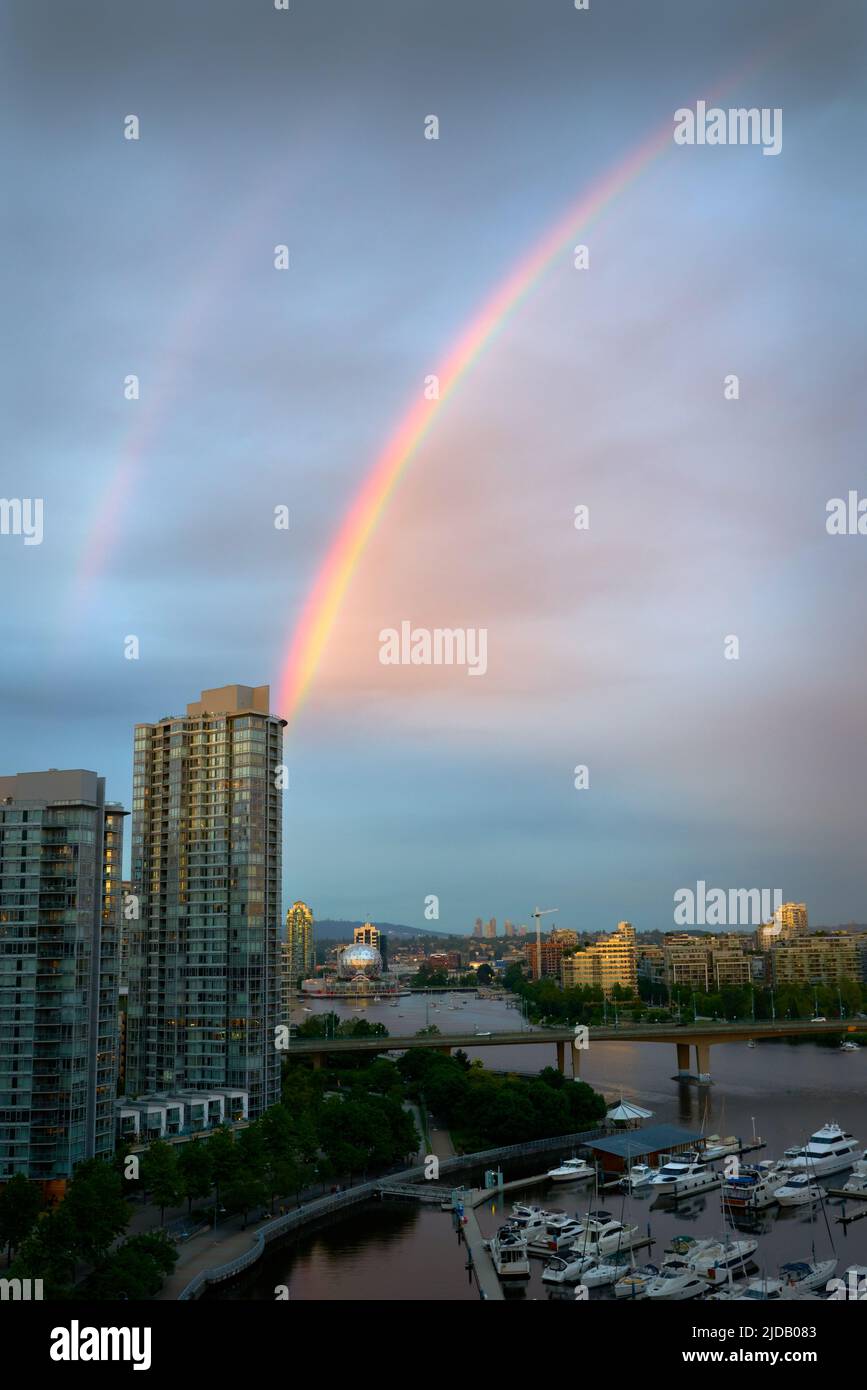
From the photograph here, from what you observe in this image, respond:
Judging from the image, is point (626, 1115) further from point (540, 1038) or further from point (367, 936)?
point (367, 936)

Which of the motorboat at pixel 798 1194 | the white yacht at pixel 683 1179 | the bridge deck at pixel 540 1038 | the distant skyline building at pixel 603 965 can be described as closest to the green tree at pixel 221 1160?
the white yacht at pixel 683 1179

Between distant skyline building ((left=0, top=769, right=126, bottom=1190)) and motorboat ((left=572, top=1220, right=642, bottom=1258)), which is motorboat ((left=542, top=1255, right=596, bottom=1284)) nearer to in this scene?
motorboat ((left=572, top=1220, right=642, bottom=1258))

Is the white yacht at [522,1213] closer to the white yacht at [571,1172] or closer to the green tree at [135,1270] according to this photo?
the white yacht at [571,1172]

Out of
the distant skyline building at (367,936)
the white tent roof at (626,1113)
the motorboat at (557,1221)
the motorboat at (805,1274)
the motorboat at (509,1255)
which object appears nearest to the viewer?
the motorboat at (805,1274)

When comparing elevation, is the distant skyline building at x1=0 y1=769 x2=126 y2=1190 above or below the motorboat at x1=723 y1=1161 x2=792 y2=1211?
above

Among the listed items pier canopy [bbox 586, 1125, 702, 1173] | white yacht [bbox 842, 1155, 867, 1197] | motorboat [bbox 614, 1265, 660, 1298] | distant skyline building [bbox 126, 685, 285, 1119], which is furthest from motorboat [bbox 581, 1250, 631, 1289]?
distant skyline building [bbox 126, 685, 285, 1119]
